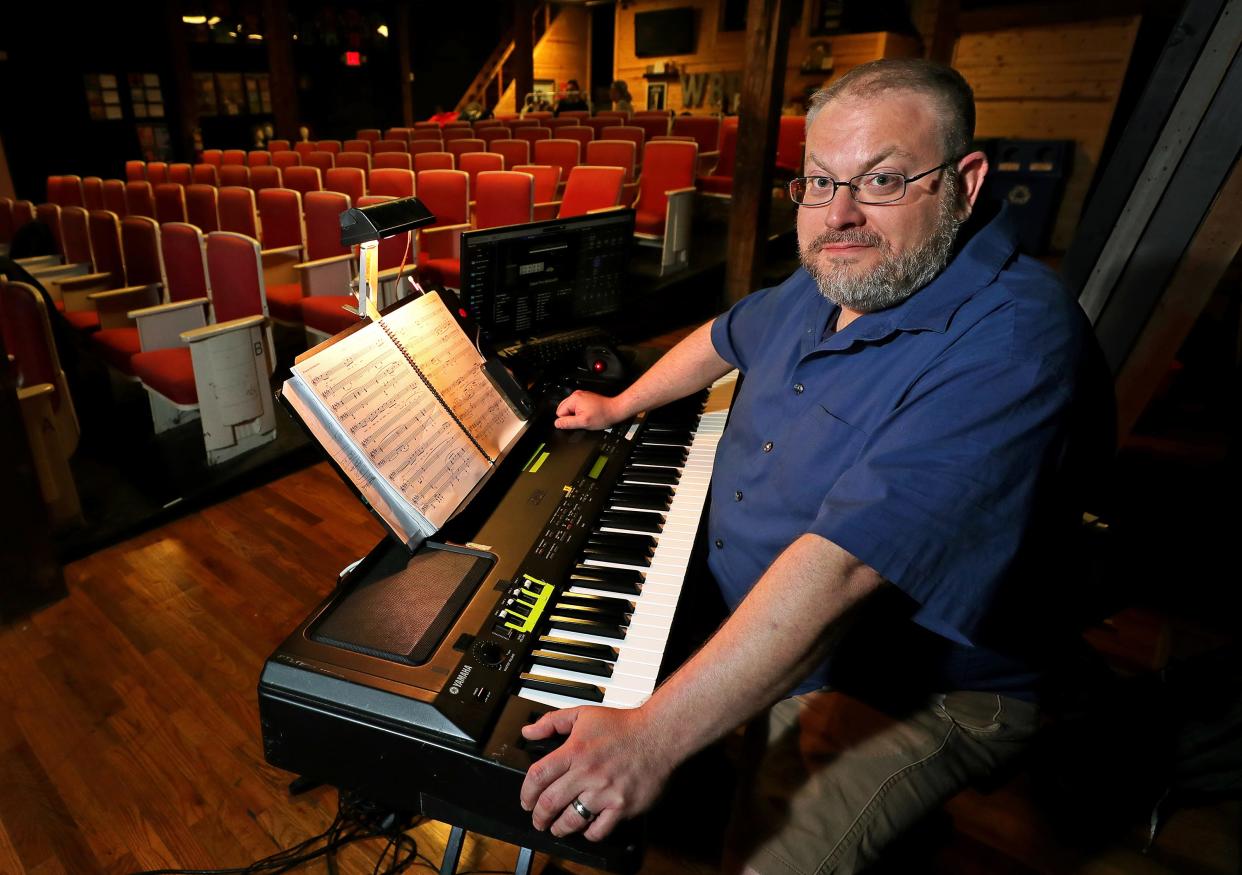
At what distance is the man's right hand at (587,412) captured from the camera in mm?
1540

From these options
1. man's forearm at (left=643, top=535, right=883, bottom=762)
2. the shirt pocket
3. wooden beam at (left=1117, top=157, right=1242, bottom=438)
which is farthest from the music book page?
wooden beam at (left=1117, top=157, right=1242, bottom=438)

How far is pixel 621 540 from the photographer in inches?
47.9

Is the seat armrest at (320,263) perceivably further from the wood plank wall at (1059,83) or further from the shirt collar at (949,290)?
the wood plank wall at (1059,83)

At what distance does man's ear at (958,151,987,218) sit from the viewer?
1.05 metres

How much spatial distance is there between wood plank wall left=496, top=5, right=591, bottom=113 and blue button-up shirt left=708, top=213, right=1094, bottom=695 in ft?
46.6

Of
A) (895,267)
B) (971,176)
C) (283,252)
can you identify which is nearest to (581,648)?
(895,267)

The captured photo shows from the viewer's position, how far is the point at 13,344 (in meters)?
2.66

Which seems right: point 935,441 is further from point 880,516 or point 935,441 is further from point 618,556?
point 618,556

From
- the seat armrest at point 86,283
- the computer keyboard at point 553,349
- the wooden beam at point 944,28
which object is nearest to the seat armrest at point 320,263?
the seat armrest at point 86,283

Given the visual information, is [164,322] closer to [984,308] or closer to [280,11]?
[984,308]

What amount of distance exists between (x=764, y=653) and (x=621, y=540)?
418 millimetres

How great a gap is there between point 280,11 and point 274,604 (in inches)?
380

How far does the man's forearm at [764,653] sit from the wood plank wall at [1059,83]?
8.03 m

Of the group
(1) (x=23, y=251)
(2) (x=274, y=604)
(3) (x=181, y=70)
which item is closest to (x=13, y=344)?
(2) (x=274, y=604)
